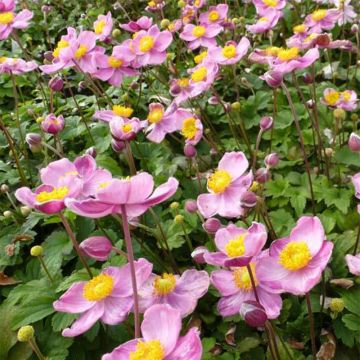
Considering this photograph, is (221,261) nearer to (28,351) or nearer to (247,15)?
(28,351)

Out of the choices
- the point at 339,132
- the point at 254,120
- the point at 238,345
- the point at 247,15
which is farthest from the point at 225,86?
the point at 238,345

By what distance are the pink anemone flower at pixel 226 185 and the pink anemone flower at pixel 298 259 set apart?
266 mm

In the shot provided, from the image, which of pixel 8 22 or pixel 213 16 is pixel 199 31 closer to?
pixel 213 16

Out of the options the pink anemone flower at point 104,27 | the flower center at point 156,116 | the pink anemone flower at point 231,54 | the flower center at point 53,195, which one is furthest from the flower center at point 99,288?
the pink anemone flower at point 104,27

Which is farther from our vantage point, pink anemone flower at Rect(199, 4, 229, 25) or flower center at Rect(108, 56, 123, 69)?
pink anemone flower at Rect(199, 4, 229, 25)

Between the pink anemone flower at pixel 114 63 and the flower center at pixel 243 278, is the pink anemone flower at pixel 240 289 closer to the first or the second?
the flower center at pixel 243 278

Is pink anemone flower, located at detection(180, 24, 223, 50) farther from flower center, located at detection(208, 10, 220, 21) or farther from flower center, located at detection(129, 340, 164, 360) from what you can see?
flower center, located at detection(129, 340, 164, 360)

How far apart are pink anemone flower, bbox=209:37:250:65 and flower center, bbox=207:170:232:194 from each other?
0.69 m

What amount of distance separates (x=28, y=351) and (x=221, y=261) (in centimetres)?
64

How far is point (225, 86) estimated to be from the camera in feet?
8.32

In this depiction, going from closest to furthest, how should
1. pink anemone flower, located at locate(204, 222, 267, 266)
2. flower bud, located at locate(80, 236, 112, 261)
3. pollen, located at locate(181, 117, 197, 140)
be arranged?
pink anemone flower, located at locate(204, 222, 267, 266), flower bud, located at locate(80, 236, 112, 261), pollen, located at locate(181, 117, 197, 140)

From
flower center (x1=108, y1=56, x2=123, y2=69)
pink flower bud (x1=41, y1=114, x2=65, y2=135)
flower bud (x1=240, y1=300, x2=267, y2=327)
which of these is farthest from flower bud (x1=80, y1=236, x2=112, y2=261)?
flower center (x1=108, y1=56, x2=123, y2=69)

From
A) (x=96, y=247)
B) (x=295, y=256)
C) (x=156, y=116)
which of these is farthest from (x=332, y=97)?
(x=96, y=247)

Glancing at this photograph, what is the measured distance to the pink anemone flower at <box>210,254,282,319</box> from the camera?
3.81 feet
